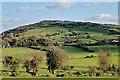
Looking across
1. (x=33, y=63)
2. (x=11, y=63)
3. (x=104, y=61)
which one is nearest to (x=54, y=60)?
(x=33, y=63)

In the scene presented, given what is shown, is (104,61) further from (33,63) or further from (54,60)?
(33,63)

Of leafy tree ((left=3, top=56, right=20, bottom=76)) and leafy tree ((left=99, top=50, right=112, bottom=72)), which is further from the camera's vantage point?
leafy tree ((left=99, top=50, right=112, bottom=72))

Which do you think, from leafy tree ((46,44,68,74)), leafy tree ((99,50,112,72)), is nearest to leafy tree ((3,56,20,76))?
leafy tree ((46,44,68,74))

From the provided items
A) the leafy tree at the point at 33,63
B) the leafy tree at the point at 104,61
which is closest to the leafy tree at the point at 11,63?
the leafy tree at the point at 33,63

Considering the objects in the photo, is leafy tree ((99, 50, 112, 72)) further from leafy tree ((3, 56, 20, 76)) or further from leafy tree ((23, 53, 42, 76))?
leafy tree ((3, 56, 20, 76))

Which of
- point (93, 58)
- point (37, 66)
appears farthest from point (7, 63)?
point (93, 58)

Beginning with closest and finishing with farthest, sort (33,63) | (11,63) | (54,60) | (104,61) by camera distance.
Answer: (54,60)
(33,63)
(11,63)
(104,61)

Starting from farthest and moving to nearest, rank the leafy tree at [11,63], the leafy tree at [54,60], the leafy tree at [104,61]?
the leafy tree at [104,61] → the leafy tree at [54,60] → the leafy tree at [11,63]

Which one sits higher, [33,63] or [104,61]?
[104,61]

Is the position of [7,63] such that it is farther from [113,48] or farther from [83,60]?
[113,48]

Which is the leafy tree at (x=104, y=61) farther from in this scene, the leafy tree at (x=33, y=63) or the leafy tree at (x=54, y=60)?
the leafy tree at (x=33, y=63)

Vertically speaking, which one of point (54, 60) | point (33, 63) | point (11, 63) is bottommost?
point (11, 63)

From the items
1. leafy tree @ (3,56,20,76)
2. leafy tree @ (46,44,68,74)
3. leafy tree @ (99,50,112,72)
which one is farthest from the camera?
leafy tree @ (99,50,112,72)

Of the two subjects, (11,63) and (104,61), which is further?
(104,61)
